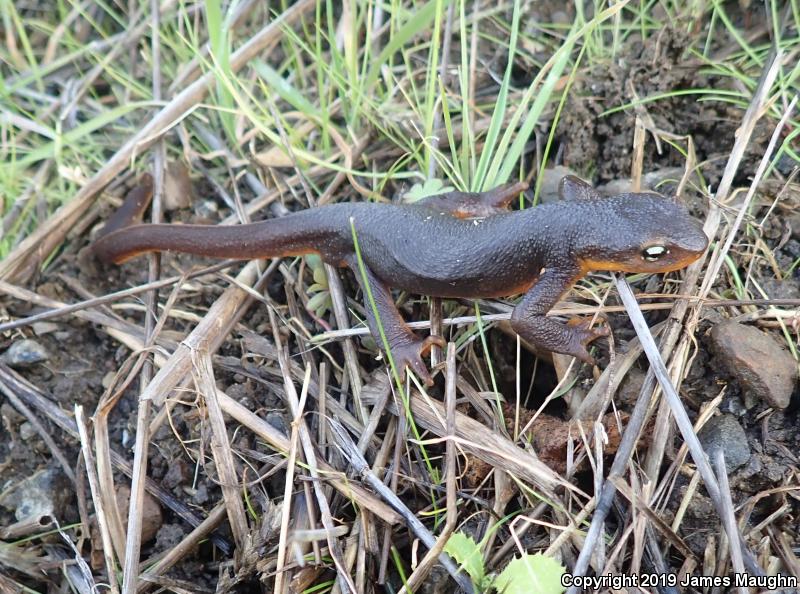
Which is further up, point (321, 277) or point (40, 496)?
point (321, 277)

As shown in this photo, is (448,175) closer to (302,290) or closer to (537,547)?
(302,290)

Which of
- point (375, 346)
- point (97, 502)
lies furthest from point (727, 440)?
point (97, 502)

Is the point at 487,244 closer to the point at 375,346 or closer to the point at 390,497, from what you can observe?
the point at 375,346

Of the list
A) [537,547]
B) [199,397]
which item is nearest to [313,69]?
[199,397]

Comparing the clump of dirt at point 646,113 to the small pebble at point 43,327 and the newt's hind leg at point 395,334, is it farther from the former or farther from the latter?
the small pebble at point 43,327

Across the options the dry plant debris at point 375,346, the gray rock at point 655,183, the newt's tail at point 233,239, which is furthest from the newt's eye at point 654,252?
the newt's tail at point 233,239
